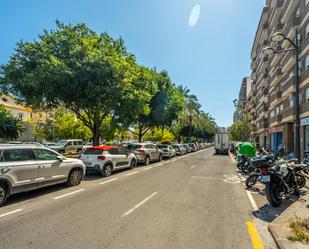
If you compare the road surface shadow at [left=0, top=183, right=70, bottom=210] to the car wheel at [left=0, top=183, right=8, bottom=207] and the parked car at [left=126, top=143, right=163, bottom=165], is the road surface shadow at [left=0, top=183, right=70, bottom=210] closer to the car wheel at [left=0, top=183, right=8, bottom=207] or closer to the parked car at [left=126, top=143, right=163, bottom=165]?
Result: the car wheel at [left=0, top=183, right=8, bottom=207]

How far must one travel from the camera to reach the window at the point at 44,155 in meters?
7.80

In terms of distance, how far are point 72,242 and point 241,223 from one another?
3.81m

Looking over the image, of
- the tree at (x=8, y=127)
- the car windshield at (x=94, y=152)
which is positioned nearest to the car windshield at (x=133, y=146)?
the car windshield at (x=94, y=152)

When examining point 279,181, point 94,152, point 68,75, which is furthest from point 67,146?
point 279,181

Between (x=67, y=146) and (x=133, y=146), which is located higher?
(x=133, y=146)

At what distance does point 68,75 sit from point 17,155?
760 cm

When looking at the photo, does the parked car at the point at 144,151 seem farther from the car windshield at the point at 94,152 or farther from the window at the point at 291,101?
the window at the point at 291,101

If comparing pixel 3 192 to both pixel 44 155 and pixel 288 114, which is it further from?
pixel 288 114

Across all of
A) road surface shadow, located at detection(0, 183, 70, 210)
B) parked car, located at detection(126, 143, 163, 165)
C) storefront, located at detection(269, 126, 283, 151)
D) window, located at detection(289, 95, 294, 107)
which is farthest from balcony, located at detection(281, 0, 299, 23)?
road surface shadow, located at detection(0, 183, 70, 210)

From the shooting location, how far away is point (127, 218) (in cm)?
549

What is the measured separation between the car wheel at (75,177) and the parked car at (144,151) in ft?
25.2

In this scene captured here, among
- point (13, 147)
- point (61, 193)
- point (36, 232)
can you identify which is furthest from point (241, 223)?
point (13, 147)

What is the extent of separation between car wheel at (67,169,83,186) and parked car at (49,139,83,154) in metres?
18.3

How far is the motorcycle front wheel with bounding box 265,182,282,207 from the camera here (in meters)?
6.47
